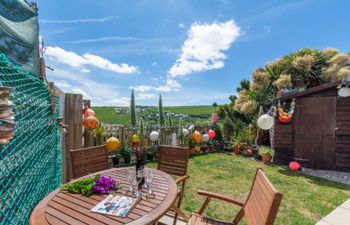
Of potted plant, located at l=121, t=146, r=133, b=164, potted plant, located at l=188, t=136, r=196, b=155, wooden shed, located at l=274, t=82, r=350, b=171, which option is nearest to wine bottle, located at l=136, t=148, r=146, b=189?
potted plant, located at l=121, t=146, r=133, b=164

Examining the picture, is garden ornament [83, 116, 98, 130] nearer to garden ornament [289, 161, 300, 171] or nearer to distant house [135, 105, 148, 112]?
garden ornament [289, 161, 300, 171]

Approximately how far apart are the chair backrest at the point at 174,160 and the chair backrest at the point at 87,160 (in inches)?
34.2

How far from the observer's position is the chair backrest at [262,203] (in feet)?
4.13

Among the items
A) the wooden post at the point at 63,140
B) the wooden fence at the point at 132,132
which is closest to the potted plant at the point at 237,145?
the wooden fence at the point at 132,132

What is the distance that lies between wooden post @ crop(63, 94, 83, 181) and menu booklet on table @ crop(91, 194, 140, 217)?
2180mm

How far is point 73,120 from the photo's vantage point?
348 centimetres

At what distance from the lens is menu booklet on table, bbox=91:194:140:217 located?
1.42m

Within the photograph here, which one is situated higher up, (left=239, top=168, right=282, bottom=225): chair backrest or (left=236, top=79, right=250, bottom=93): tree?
(left=236, top=79, right=250, bottom=93): tree

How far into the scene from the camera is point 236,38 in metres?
9.48

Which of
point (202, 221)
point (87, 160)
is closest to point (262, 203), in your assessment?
point (202, 221)

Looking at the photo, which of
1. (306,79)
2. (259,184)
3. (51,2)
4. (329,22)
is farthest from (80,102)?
(329,22)

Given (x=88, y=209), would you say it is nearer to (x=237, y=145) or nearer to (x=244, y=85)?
(x=237, y=145)

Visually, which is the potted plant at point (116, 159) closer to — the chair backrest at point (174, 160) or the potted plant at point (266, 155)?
the chair backrest at point (174, 160)

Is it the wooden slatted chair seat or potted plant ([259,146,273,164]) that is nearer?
the wooden slatted chair seat
